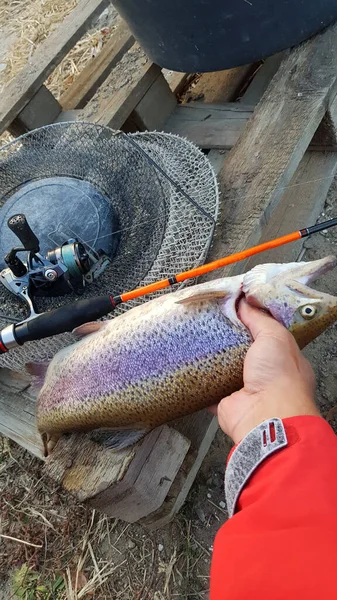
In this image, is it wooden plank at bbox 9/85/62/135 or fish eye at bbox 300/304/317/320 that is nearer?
fish eye at bbox 300/304/317/320

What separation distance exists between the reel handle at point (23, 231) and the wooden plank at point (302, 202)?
1.55 metres

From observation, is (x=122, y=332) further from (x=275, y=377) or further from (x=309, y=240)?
(x=309, y=240)

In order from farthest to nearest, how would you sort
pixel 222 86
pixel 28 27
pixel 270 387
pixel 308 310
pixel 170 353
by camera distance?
pixel 28 27 → pixel 222 86 → pixel 170 353 → pixel 308 310 → pixel 270 387

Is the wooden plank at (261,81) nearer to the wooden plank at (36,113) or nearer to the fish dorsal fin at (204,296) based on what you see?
the wooden plank at (36,113)

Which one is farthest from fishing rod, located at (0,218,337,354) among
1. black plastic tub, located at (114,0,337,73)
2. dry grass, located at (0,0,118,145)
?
dry grass, located at (0,0,118,145)

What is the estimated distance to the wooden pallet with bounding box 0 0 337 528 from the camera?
1.90 meters

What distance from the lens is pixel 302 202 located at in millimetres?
3197

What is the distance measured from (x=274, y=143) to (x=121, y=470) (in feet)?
5.63

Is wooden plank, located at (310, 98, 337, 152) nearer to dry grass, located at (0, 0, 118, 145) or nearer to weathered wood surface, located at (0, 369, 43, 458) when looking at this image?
weathered wood surface, located at (0, 369, 43, 458)

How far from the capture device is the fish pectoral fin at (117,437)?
1.82m

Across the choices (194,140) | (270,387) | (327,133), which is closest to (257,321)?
(270,387)

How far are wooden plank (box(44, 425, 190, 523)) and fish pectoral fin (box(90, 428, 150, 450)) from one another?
0.07ft

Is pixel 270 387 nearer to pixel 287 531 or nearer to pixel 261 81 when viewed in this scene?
pixel 287 531

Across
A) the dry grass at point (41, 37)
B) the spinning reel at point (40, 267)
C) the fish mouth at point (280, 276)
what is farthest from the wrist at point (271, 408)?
the dry grass at point (41, 37)
